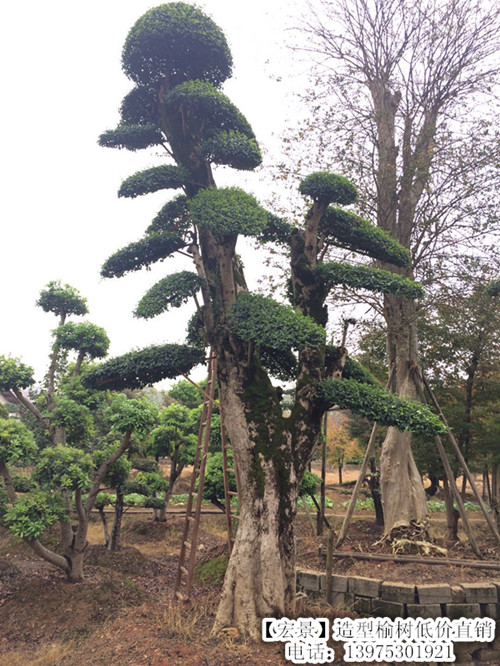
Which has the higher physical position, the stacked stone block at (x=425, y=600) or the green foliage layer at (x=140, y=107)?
the green foliage layer at (x=140, y=107)

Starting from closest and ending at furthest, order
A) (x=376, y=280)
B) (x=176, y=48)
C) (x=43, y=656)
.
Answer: (x=43, y=656) < (x=376, y=280) < (x=176, y=48)

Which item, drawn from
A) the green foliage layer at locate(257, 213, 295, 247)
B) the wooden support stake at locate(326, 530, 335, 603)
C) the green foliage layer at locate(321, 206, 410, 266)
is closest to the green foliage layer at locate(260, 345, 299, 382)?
the green foliage layer at locate(257, 213, 295, 247)

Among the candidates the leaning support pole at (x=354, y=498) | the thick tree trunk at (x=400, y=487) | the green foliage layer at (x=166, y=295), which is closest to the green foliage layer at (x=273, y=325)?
the green foliage layer at (x=166, y=295)

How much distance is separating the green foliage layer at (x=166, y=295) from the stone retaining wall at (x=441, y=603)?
5100mm

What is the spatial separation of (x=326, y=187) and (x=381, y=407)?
3525 mm

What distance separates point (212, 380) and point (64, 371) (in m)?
4.63

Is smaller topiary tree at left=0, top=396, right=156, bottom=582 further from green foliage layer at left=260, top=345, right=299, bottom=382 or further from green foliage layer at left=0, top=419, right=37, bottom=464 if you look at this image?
green foliage layer at left=260, top=345, right=299, bottom=382

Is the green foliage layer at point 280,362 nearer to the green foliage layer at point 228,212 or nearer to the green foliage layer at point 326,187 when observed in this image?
the green foliage layer at point 228,212

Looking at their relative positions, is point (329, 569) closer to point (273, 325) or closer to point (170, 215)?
point (273, 325)

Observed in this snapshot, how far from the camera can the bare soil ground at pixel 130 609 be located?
5.66 m

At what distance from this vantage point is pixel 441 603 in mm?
6953

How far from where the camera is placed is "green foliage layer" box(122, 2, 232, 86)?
7.74 meters

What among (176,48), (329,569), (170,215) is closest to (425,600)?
(329,569)

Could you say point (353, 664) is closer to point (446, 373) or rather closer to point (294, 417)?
point (294, 417)
